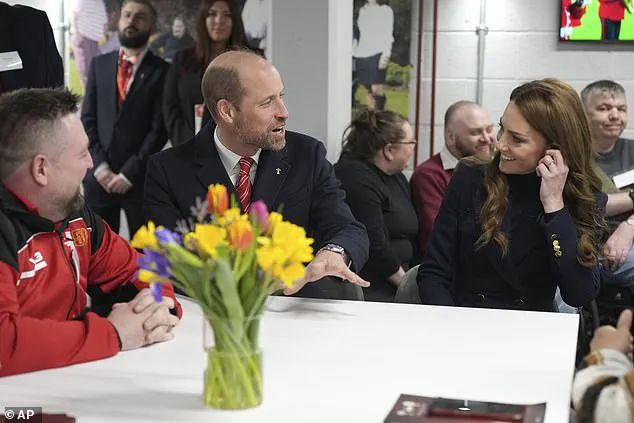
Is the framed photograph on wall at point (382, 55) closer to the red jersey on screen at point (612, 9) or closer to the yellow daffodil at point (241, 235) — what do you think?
the red jersey on screen at point (612, 9)

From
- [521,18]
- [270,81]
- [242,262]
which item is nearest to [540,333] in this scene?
[242,262]

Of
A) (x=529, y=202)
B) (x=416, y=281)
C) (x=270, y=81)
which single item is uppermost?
(x=270, y=81)

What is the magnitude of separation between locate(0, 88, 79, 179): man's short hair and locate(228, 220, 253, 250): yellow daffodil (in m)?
0.74

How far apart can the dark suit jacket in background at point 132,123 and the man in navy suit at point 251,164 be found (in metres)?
1.82

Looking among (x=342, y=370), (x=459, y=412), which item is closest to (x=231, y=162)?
(x=342, y=370)

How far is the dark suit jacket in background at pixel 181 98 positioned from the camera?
4.84 m

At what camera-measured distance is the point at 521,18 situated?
5.36m

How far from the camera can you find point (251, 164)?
10.2 ft

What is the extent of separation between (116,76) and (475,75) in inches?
78.2

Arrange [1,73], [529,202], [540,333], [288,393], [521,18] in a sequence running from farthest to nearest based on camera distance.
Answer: [521,18] < [1,73] < [529,202] < [540,333] < [288,393]

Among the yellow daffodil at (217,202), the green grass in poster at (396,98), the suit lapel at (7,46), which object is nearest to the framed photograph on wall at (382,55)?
the green grass in poster at (396,98)

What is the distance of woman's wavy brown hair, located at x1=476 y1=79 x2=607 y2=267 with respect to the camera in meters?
2.91

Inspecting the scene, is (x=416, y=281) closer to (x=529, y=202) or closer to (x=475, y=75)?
(x=529, y=202)

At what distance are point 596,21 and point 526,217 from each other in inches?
105
